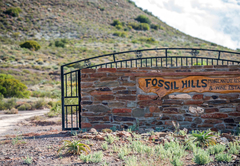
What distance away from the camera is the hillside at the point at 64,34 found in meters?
24.2

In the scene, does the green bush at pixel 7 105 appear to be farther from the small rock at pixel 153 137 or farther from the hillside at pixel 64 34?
the small rock at pixel 153 137

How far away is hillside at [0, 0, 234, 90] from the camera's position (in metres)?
24.2

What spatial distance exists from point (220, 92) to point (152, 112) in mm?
2031

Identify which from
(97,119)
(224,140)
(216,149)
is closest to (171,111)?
(224,140)

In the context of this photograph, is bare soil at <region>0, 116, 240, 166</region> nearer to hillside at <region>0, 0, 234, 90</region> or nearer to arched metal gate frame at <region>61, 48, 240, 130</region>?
arched metal gate frame at <region>61, 48, 240, 130</region>

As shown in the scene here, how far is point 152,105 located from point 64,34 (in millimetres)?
31481

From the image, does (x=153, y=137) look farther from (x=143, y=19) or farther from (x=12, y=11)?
(x=143, y=19)

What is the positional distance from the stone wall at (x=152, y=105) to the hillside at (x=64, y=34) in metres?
14.3

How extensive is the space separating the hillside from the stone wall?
47.1 ft

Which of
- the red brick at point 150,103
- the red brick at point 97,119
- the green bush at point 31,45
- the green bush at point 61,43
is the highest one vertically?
the green bush at point 61,43

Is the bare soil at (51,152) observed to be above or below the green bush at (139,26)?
below

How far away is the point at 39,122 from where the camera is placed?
9.17 metres

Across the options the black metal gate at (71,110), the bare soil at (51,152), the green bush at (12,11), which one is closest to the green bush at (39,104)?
the black metal gate at (71,110)

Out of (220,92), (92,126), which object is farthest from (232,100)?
(92,126)
